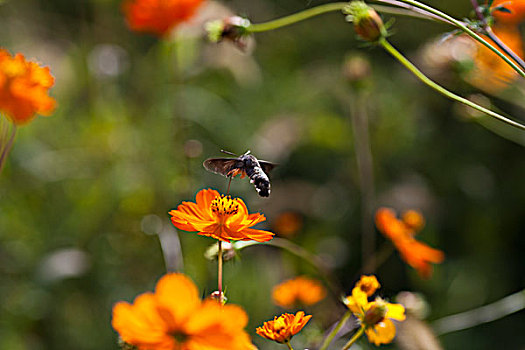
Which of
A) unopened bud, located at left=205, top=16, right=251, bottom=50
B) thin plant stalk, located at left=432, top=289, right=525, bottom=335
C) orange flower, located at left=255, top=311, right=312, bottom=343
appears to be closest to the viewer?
orange flower, located at left=255, top=311, right=312, bottom=343

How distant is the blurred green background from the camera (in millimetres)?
1176

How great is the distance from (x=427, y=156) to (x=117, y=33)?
1.22 m

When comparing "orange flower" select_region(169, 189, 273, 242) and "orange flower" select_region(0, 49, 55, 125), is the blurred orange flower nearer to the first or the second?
"orange flower" select_region(169, 189, 273, 242)

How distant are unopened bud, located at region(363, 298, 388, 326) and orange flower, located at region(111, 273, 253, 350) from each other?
16cm

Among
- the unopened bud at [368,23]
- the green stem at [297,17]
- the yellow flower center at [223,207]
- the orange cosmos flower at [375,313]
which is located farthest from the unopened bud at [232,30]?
the orange cosmos flower at [375,313]

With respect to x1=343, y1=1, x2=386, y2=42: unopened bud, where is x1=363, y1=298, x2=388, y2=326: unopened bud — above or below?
below

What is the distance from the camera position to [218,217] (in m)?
0.55

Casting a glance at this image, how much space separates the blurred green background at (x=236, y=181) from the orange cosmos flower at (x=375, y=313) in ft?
0.98

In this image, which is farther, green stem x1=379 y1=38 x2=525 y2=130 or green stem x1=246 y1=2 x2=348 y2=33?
green stem x1=246 y1=2 x2=348 y2=33

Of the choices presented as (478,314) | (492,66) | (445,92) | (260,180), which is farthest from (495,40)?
(478,314)

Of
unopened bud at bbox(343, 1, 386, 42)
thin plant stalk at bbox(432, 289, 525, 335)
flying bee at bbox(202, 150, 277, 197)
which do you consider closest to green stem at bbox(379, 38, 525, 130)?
unopened bud at bbox(343, 1, 386, 42)

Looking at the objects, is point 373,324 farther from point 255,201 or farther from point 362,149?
point 362,149

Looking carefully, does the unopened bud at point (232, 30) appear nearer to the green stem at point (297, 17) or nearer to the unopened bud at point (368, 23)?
the green stem at point (297, 17)

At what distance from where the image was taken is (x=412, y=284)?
4.14ft
